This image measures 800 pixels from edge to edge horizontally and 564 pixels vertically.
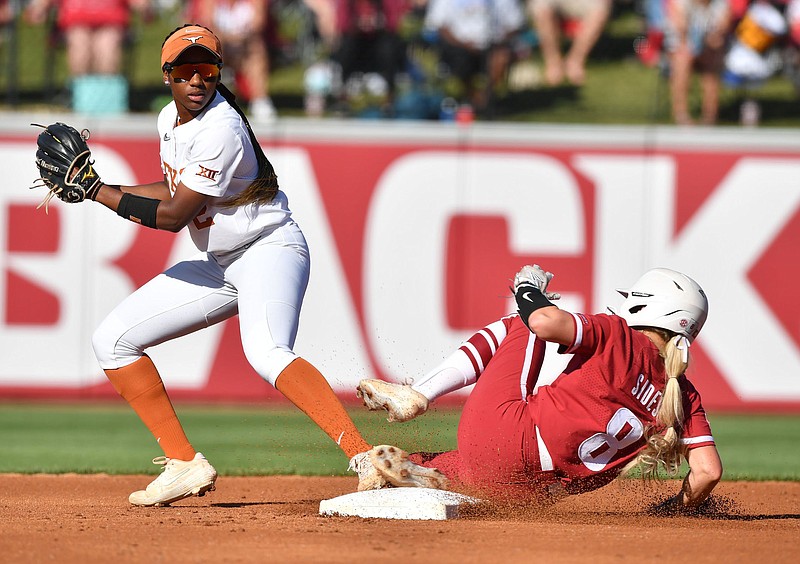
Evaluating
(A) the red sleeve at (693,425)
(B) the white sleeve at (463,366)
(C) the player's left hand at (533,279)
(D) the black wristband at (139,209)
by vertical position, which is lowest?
(A) the red sleeve at (693,425)

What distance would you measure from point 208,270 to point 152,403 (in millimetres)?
657

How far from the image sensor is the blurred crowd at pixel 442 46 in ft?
38.5

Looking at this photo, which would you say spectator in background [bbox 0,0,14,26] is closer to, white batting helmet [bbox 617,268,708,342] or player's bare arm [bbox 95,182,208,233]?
player's bare arm [bbox 95,182,208,233]

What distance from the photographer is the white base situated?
5.06m

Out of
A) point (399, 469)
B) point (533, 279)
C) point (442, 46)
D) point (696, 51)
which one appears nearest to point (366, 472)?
point (399, 469)

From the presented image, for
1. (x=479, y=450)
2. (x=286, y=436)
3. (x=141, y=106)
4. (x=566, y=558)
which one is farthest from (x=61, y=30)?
(x=566, y=558)

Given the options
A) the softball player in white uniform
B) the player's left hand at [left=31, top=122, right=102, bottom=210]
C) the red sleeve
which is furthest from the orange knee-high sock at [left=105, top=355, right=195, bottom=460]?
the red sleeve

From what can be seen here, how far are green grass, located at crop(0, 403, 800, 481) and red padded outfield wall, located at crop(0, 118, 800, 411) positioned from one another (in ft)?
1.53

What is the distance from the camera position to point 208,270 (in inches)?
219

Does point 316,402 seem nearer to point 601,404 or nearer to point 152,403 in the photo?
point 152,403

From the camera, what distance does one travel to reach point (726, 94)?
476 inches

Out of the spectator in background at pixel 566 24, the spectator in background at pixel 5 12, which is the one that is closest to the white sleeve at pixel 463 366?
the spectator in background at pixel 566 24

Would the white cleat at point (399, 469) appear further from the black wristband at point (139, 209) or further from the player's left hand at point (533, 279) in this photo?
the black wristband at point (139, 209)

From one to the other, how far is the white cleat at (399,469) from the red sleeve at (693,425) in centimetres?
108
